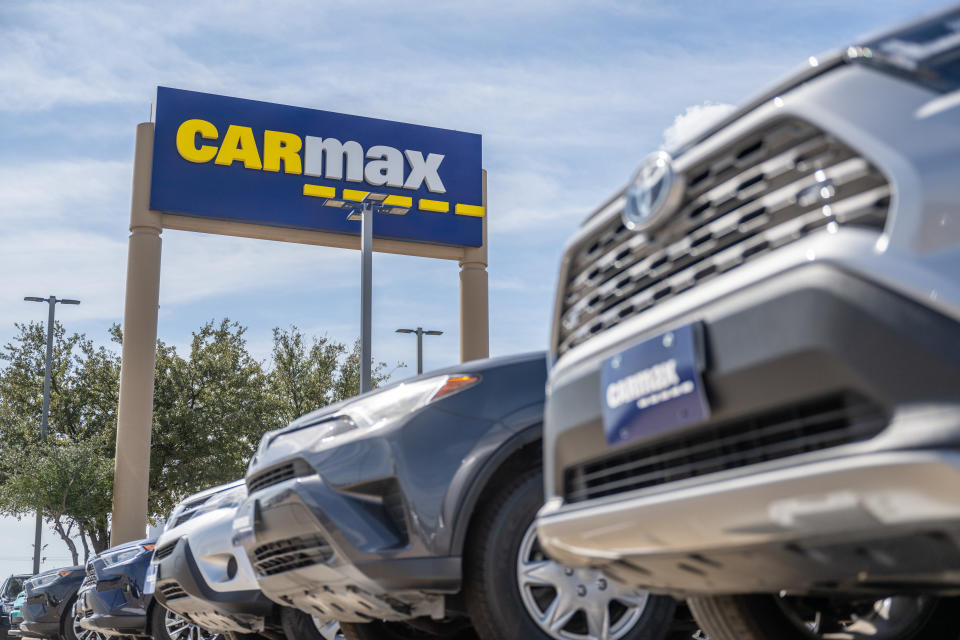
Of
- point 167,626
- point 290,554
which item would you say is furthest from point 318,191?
point 290,554

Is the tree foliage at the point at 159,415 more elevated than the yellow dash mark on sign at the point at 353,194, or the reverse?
the yellow dash mark on sign at the point at 353,194

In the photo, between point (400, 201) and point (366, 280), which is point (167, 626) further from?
point (400, 201)

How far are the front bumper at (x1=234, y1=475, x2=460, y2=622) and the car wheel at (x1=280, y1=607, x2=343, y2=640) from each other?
113cm

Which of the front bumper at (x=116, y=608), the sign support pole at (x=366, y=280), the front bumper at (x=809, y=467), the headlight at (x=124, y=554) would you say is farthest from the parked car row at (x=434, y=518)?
the sign support pole at (x=366, y=280)

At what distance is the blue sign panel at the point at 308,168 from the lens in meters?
20.6

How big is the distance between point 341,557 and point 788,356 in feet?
8.09

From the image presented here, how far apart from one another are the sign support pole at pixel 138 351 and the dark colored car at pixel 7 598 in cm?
187

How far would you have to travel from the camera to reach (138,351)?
2014 centimetres

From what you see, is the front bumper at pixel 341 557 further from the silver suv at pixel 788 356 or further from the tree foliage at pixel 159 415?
the tree foliage at pixel 159 415

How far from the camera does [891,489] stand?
1.82 m

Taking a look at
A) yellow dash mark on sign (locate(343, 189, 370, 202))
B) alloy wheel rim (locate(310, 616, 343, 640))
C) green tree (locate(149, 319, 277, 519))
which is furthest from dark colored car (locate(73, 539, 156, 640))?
green tree (locate(149, 319, 277, 519))

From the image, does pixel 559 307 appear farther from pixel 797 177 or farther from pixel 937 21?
pixel 937 21

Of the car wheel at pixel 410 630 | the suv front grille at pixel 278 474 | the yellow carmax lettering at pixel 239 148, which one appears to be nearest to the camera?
the suv front grille at pixel 278 474

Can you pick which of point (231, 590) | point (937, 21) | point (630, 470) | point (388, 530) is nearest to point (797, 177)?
point (937, 21)
